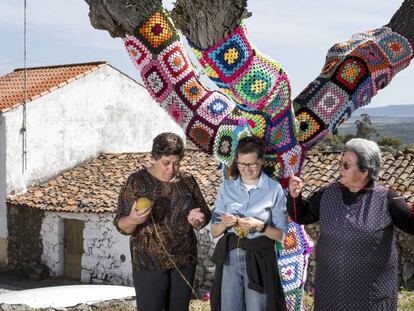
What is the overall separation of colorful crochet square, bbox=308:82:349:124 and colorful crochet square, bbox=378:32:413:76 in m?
0.34

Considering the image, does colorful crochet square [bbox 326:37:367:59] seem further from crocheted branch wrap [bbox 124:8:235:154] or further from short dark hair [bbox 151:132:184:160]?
short dark hair [bbox 151:132:184:160]

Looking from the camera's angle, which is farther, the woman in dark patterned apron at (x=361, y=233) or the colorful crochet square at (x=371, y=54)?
the colorful crochet square at (x=371, y=54)

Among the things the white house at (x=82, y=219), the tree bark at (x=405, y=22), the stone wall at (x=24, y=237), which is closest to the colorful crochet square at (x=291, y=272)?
the tree bark at (x=405, y=22)

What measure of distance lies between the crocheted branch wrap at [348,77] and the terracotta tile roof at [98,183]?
30.1 ft

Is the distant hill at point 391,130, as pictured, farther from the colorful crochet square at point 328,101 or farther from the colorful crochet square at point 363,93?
the colorful crochet square at point 328,101

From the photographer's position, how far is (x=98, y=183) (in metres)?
16.0

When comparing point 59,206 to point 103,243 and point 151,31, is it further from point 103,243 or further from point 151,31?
point 151,31

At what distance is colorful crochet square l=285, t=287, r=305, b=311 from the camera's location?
151 inches

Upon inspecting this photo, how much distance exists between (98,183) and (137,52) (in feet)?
41.2

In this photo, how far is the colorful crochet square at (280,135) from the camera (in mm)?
3703

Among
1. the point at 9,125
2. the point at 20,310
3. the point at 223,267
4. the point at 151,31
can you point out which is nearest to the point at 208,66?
the point at 151,31

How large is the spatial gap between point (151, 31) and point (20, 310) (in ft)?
14.6

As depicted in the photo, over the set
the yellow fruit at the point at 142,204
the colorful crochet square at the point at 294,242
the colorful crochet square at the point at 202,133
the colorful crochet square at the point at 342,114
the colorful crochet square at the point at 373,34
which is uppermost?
the colorful crochet square at the point at 373,34

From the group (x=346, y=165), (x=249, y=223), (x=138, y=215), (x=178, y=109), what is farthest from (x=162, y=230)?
(x=346, y=165)
